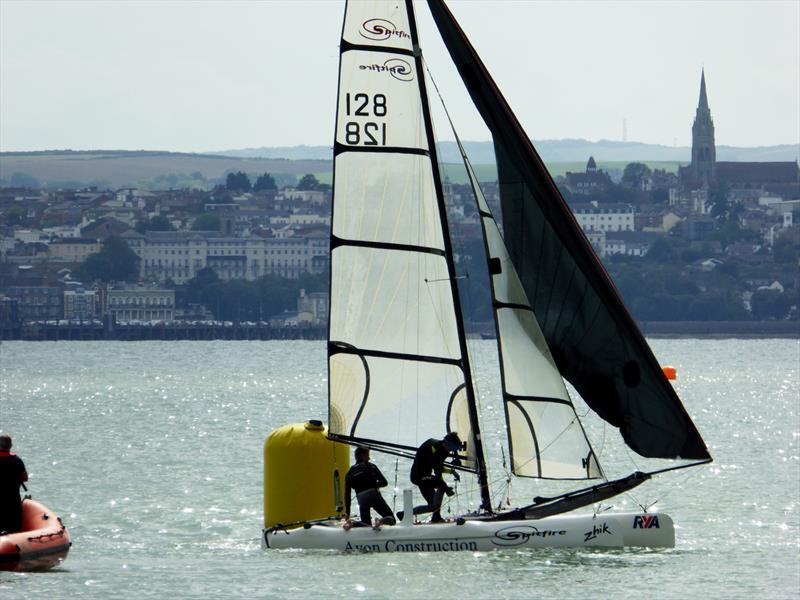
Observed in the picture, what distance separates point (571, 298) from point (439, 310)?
43.5 inches

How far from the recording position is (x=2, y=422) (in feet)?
143

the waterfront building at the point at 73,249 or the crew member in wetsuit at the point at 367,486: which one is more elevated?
the crew member in wetsuit at the point at 367,486

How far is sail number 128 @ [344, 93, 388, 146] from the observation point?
54.6 ft

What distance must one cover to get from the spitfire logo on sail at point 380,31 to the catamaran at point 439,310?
0.04 ft

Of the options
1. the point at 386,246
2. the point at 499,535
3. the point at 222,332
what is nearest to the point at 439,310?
the point at 386,246

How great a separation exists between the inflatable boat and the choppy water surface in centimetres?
15

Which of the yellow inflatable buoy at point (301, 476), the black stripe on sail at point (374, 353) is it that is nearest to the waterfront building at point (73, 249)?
the yellow inflatable buoy at point (301, 476)

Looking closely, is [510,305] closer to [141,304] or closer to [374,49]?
[374,49]

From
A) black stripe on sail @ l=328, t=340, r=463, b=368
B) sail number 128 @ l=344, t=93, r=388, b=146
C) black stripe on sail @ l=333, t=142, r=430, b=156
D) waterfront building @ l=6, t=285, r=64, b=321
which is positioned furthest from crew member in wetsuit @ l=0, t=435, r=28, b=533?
waterfront building @ l=6, t=285, r=64, b=321

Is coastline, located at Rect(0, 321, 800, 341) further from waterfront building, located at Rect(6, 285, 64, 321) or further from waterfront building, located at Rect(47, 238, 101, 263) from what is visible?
waterfront building, located at Rect(47, 238, 101, 263)

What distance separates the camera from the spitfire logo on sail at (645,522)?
1634 cm

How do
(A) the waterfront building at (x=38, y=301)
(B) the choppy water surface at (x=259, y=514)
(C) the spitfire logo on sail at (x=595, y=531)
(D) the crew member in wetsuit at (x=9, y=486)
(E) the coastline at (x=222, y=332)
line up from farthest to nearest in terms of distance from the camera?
(A) the waterfront building at (x=38, y=301) < (E) the coastline at (x=222, y=332) < (C) the spitfire logo on sail at (x=595, y=531) < (D) the crew member in wetsuit at (x=9, y=486) < (B) the choppy water surface at (x=259, y=514)

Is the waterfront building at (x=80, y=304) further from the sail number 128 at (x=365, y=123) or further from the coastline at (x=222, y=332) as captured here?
the sail number 128 at (x=365, y=123)

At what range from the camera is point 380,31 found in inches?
654
